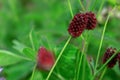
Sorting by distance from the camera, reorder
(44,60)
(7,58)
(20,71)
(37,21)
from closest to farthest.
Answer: (44,60) < (7,58) < (20,71) < (37,21)

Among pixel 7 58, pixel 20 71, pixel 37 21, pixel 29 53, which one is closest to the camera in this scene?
pixel 7 58

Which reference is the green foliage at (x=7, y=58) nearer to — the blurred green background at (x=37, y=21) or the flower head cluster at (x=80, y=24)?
the flower head cluster at (x=80, y=24)

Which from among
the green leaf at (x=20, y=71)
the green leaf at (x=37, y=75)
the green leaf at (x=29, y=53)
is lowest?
the green leaf at (x=20, y=71)

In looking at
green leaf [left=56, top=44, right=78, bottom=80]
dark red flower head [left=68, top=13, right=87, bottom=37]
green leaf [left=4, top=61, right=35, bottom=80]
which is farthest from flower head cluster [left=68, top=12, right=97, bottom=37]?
green leaf [left=4, top=61, right=35, bottom=80]

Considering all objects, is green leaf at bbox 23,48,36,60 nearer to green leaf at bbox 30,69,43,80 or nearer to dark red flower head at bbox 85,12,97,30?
green leaf at bbox 30,69,43,80

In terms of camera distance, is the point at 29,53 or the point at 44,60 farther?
the point at 29,53

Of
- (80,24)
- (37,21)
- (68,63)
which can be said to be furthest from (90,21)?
(37,21)

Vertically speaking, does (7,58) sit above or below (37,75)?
above

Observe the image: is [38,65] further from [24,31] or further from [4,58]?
[24,31]

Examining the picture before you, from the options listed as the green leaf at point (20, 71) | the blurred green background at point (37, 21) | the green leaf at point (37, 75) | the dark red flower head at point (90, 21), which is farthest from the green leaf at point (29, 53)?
the blurred green background at point (37, 21)

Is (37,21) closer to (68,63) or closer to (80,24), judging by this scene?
(68,63)
